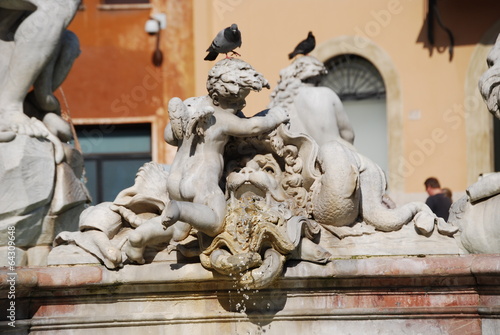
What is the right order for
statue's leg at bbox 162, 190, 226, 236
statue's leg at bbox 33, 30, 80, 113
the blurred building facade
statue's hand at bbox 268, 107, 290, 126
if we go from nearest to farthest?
statue's leg at bbox 162, 190, 226, 236 < statue's hand at bbox 268, 107, 290, 126 < statue's leg at bbox 33, 30, 80, 113 < the blurred building facade

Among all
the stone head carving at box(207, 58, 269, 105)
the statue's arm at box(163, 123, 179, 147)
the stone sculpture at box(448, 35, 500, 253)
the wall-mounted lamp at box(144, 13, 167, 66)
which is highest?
the wall-mounted lamp at box(144, 13, 167, 66)

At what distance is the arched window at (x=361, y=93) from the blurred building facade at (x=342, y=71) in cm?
2

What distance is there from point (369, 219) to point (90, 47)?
61.3 ft

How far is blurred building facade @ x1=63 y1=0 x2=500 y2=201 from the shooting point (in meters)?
22.5

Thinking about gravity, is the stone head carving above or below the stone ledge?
above

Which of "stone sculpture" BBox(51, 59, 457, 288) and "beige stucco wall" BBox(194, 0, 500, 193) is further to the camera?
"beige stucco wall" BBox(194, 0, 500, 193)

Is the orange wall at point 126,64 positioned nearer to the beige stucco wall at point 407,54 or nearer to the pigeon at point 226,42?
the beige stucco wall at point 407,54

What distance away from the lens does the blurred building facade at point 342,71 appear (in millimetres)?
22484

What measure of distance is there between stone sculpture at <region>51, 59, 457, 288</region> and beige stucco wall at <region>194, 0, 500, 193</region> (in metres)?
14.0

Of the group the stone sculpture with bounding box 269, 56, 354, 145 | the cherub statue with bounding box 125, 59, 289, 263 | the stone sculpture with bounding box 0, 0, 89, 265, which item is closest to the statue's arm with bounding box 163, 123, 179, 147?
the cherub statue with bounding box 125, 59, 289, 263

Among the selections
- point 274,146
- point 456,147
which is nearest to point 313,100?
point 274,146

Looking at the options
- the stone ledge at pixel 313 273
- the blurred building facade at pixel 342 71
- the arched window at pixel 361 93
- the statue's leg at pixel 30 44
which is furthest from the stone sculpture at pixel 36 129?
the arched window at pixel 361 93

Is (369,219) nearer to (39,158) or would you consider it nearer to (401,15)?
(39,158)

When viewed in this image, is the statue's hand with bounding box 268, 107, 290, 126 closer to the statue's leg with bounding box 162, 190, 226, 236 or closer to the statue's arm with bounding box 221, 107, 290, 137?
the statue's arm with bounding box 221, 107, 290, 137
